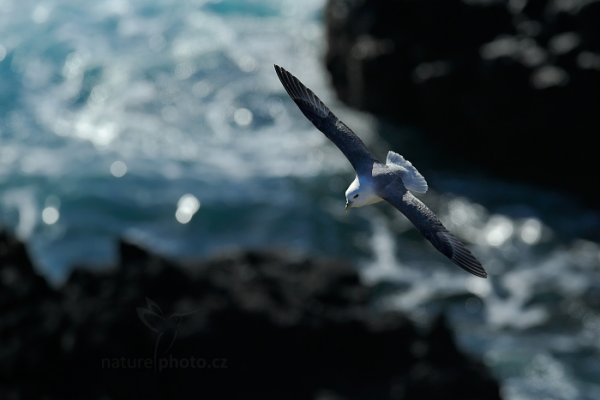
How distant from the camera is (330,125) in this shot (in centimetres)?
1030

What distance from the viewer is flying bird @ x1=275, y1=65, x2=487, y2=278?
942cm

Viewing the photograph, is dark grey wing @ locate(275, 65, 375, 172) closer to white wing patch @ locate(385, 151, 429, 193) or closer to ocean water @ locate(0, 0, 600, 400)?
white wing patch @ locate(385, 151, 429, 193)

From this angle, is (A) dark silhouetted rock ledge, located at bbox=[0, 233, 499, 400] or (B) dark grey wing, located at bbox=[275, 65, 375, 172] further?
(A) dark silhouetted rock ledge, located at bbox=[0, 233, 499, 400]

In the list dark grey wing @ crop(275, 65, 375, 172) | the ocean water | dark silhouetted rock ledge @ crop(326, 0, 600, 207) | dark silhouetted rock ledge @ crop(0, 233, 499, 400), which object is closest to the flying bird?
dark grey wing @ crop(275, 65, 375, 172)

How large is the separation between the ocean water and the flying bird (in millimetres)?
11790

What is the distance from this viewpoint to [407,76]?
100ft

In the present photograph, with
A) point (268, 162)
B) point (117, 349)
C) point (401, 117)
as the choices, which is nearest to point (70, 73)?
point (268, 162)

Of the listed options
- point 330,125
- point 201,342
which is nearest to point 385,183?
point 330,125

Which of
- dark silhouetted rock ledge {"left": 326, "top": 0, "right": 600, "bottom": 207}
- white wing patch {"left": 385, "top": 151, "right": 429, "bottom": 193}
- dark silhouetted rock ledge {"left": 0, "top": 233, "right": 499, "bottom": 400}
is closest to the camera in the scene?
white wing patch {"left": 385, "top": 151, "right": 429, "bottom": 193}

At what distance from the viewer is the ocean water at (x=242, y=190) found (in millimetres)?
23844

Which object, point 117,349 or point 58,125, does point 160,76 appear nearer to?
Answer: point 58,125

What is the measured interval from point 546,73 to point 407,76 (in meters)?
4.58

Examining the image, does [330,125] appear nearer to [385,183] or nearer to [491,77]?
[385,183]

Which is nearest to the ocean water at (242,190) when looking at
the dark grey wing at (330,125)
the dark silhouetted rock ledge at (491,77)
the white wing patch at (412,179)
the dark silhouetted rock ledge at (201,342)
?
the dark silhouetted rock ledge at (491,77)
